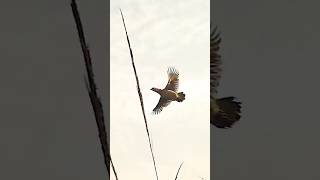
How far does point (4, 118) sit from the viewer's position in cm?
83

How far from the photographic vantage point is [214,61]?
39.1 inches

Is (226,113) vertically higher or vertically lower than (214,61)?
lower

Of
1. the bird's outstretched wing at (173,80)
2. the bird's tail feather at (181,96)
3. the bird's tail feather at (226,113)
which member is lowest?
the bird's tail feather at (226,113)

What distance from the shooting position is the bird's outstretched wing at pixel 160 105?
98cm

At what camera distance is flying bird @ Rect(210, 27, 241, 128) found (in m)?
0.97

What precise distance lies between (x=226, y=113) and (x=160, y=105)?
137 mm

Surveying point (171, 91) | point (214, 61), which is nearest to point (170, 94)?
point (171, 91)

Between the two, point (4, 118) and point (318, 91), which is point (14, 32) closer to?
point (4, 118)

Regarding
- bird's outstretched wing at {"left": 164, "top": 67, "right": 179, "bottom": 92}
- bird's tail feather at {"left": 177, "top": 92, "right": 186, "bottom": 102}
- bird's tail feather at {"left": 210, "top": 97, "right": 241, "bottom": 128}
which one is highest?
bird's outstretched wing at {"left": 164, "top": 67, "right": 179, "bottom": 92}

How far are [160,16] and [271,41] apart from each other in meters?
0.24

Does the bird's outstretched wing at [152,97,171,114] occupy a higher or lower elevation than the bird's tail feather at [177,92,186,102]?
lower

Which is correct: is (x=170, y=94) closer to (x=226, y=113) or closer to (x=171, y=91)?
(x=171, y=91)

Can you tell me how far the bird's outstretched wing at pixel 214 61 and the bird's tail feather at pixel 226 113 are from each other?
31mm

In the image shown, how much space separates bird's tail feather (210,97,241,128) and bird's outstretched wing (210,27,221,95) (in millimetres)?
31
